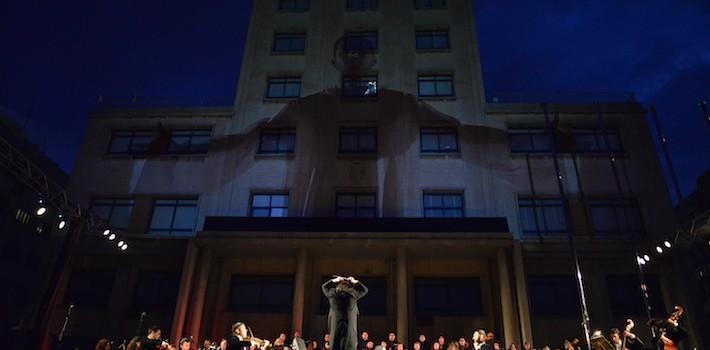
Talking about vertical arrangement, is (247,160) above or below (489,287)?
above

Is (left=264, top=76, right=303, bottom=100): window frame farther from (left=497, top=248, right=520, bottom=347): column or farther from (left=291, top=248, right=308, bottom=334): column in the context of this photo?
(left=497, top=248, right=520, bottom=347): column

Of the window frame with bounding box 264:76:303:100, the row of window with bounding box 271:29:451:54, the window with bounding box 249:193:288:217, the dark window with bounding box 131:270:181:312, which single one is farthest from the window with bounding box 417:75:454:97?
the dark window with bounding box 131:270:181:312

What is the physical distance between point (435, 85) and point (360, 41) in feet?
19.2

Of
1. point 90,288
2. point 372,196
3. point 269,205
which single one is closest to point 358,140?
point 372,196

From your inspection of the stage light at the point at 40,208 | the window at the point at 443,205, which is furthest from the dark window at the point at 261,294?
the stage light at the point at 40,208

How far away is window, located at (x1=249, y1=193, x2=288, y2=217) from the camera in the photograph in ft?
73.9

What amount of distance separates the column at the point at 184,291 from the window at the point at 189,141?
7268 millimetres

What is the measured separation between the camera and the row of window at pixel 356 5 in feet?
93.7

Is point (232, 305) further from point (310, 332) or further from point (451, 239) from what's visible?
point (451, 239)

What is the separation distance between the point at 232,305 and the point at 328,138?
1005cm

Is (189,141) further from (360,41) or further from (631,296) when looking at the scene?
(631,296)

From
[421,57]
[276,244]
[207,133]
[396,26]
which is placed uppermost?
[396,26]

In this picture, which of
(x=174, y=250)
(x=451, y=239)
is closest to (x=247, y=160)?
(x=174, y=250)

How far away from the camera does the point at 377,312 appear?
19953 mm
